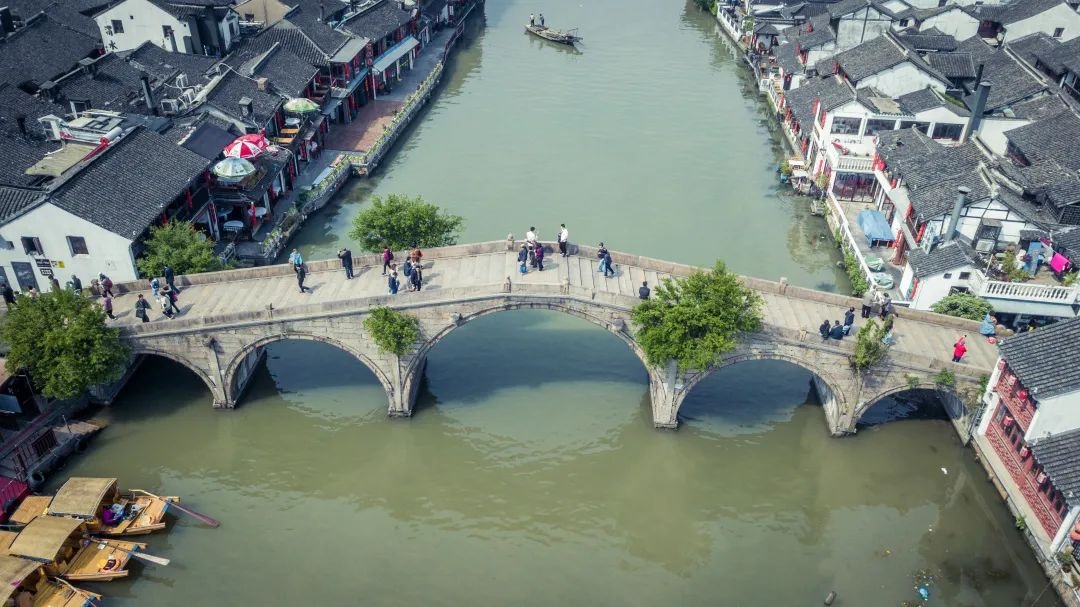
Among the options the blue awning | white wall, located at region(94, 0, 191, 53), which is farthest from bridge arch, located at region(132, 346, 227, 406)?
white wall, located at region(94, 0, 191, 53)

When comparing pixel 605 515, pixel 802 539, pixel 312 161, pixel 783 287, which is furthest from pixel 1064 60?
pixel 312 161

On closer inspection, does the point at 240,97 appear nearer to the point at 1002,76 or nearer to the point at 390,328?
the point at 390,328

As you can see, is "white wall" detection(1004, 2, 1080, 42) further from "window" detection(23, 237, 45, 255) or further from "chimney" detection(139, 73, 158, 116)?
"window" detection(23, 237, 45, 255)

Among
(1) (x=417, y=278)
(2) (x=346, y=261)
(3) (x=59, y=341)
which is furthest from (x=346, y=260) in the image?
(3) (x=59, y=341)

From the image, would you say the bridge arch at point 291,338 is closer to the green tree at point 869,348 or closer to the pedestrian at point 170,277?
the pedestrian at point 170,277

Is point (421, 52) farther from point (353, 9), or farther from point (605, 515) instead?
point (605, 515)

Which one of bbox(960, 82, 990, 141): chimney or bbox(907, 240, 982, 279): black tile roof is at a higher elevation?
bbox(960, 82, 990, 141): chimney

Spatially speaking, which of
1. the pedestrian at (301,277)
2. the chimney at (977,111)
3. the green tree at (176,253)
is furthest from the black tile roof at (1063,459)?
the green tree at (176,253)
